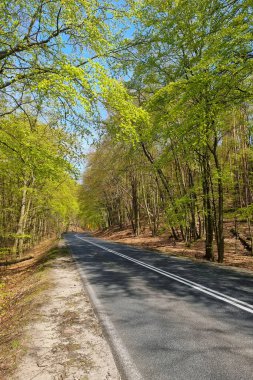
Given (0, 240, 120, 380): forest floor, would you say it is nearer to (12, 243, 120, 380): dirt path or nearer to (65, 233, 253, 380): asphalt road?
(12, 243, 120, 380): dirt path

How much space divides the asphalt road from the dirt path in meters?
0.24

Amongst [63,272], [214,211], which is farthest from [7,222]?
A: [214,211]

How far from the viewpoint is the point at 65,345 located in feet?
15.5

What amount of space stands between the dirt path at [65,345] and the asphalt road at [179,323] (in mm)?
238

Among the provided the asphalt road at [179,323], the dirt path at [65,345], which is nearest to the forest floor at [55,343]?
the dirt path at [65,345]

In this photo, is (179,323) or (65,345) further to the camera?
(179,323)

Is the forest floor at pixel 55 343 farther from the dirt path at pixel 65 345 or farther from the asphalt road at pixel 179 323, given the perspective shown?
the asphalt road at pixel 179 323

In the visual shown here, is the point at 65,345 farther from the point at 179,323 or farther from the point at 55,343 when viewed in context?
the point at 179,323

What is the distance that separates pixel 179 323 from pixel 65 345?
2.10m

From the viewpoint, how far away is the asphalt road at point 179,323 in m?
3.80

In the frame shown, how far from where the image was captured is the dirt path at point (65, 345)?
3.85m

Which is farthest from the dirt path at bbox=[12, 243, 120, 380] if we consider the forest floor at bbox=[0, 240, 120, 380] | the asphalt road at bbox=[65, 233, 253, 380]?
the asphalt road at bbox=[65, 233, 253, 380]

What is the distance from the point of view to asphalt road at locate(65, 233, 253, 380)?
12.5 ft

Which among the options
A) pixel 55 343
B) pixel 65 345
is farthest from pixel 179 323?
pixel 55 343
